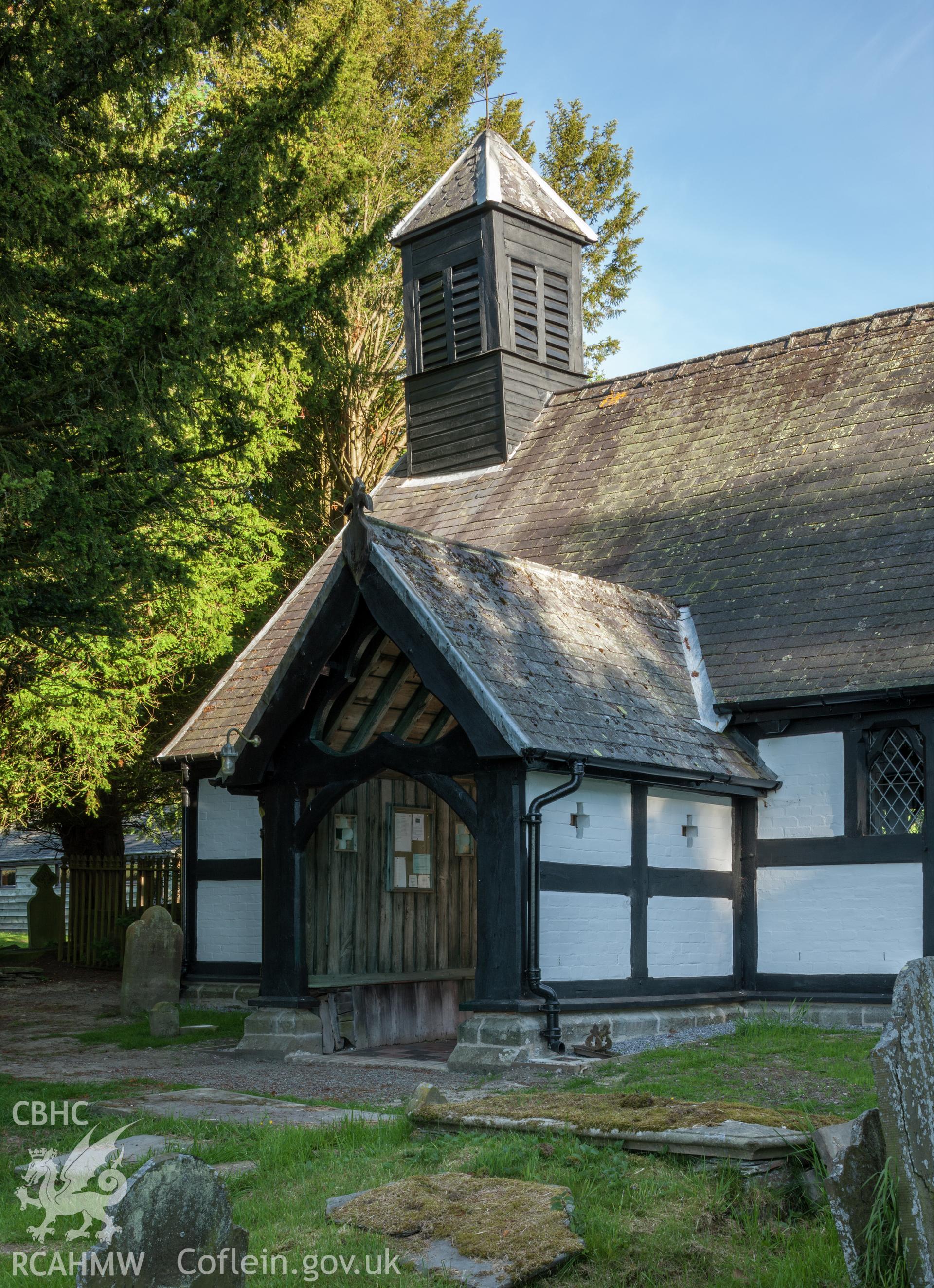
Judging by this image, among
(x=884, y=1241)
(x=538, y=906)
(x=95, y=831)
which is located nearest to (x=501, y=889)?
(x=538, y=906)

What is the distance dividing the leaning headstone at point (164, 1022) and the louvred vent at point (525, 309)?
37.4ft

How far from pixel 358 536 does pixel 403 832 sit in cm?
404

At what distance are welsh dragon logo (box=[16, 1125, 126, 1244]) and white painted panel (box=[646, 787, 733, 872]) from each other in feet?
23.1

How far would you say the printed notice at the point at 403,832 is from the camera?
14.5 meters

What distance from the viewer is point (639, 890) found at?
1280 centimetres

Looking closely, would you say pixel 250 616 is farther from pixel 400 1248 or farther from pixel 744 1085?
pixel 400 1248

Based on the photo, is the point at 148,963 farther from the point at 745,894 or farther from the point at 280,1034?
the point at 745,894

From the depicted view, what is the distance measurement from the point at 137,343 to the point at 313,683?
408cm

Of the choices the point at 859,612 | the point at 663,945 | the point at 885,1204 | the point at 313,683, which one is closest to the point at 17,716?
the point at 313,683

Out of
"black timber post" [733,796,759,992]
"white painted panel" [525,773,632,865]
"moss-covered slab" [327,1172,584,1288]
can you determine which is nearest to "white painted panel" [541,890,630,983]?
"white painted panel" [525,773,632,865]

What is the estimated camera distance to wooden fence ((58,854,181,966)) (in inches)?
811

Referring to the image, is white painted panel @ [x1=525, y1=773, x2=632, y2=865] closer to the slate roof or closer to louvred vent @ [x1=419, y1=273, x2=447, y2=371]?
the slate roof

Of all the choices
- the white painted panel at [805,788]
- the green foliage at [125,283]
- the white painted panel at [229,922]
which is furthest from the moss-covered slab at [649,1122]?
the white painted panel at [229,922]

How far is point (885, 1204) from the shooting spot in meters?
4.70
